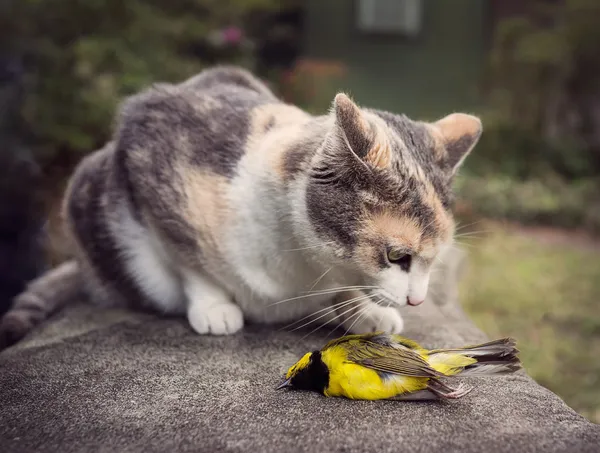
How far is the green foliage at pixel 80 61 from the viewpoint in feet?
9.52

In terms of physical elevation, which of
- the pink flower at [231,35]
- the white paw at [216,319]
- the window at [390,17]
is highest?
the window at [390,17]

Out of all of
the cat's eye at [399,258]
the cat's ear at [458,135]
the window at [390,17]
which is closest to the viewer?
the cat's eye at [399,258]

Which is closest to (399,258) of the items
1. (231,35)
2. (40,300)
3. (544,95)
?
(40,300)

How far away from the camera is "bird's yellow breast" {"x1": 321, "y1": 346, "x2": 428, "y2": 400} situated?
104cm

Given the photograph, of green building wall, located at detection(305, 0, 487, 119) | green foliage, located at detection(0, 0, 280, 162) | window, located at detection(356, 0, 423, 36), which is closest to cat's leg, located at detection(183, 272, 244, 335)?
green foliage, located at detection(0, 0, 280, 162)

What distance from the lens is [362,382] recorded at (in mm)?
1054

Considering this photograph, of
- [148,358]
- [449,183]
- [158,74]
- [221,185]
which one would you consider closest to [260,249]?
[221,185]

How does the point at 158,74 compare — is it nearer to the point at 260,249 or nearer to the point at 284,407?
the point at 260,249

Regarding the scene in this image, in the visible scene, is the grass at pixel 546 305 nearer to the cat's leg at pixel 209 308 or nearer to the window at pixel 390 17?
the cat's leg at pixel 209 308

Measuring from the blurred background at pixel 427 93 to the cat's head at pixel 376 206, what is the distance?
0.75m

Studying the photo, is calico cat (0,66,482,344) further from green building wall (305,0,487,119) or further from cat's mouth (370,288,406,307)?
green building wall (305,0,487,119)

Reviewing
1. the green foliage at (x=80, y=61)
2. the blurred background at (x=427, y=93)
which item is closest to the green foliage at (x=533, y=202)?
the blurred background at (x=427, y=93)

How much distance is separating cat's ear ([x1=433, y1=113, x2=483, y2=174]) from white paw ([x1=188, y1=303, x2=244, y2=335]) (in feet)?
2.19

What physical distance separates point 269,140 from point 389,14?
3.71m
